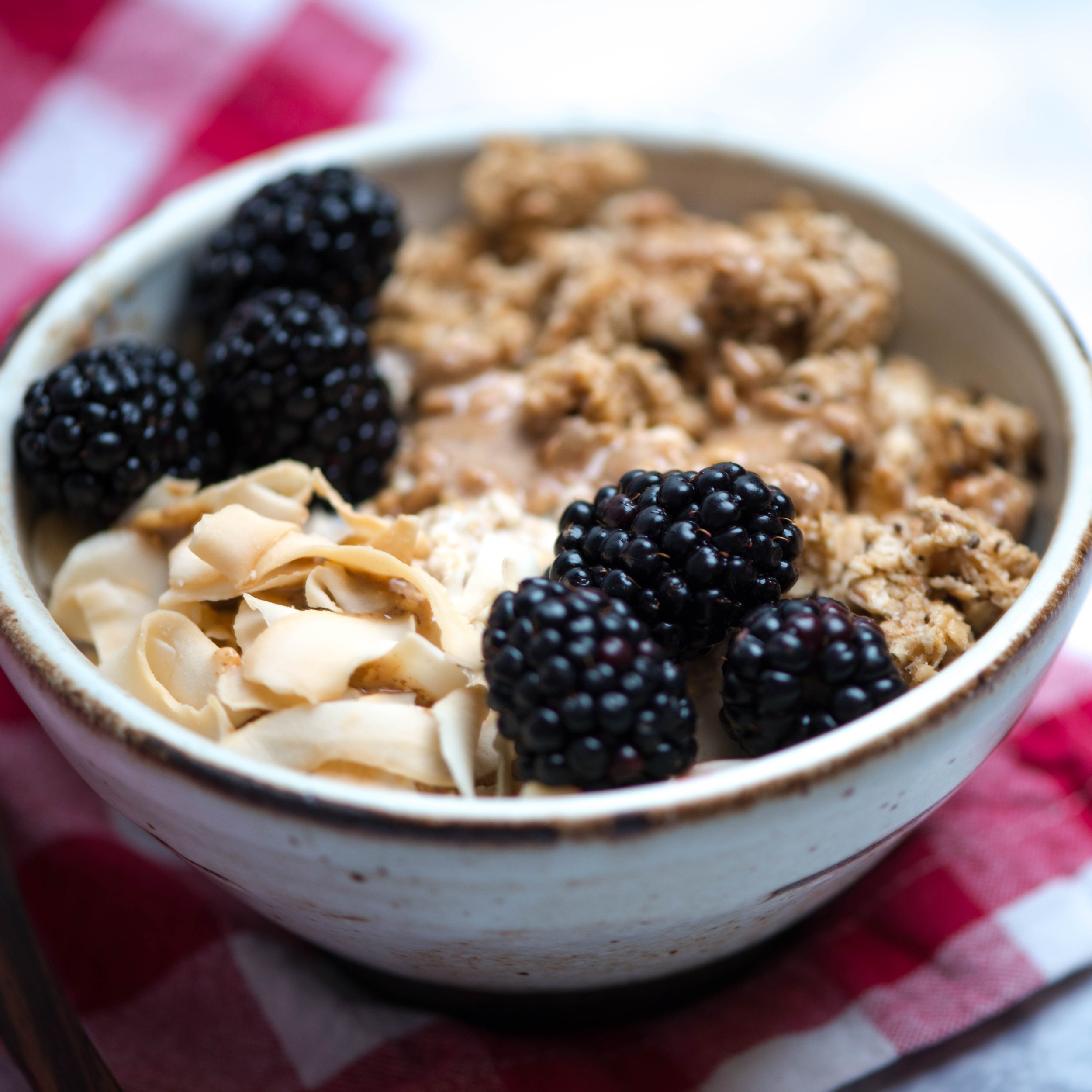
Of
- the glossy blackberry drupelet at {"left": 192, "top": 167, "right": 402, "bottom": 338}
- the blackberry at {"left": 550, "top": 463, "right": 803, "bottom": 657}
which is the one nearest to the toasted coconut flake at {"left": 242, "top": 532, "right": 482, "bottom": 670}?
the blackberry at {"left": 550, "top": 463, "right": 803, "bottom": 657}

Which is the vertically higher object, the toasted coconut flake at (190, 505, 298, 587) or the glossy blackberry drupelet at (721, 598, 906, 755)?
the glossy blackberry drupelet at (721, 598, 906, 755)

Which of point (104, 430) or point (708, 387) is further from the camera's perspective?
point (708, 387)

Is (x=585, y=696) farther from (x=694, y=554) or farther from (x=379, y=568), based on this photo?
(x=379, y=568)

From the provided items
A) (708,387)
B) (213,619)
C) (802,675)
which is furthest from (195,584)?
(708,387)

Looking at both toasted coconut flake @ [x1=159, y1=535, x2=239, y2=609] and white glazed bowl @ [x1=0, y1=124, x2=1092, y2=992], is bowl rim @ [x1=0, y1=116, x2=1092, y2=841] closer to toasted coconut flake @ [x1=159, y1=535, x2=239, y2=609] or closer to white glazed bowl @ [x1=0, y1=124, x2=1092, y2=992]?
white glazed bowl @ [x1=0, y1=124, x2=1092, y2=992]

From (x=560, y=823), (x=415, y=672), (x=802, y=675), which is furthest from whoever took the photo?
(x=415, y=672)

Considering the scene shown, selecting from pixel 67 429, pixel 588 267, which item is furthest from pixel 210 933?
pixel 588 267

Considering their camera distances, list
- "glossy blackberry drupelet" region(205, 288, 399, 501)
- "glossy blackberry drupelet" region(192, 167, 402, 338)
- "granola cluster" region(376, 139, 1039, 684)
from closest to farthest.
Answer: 1. "granola cluster" region(376, 139, 1039, 684)
2. "glossy blackberry drupelet" region(205, 288, 399, 501)
3. "glossy blackberry drupelet" region(192, 167, 402, 338)
